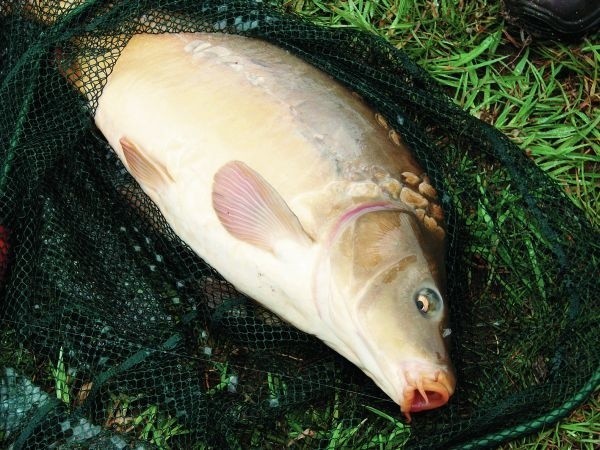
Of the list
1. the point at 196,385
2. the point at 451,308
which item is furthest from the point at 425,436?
the point at 196,385

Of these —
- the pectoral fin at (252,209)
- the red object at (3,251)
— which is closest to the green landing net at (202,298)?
the red object at (3,251)

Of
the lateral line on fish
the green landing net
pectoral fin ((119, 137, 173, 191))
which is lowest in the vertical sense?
the green landing net

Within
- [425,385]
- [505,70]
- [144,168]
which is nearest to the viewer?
[425,385]

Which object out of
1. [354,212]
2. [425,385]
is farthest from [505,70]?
[425,385]

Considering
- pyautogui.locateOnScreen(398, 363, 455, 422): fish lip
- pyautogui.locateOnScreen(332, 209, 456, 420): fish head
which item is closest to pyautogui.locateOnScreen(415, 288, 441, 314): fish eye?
pyautogui.locateOnScreen(332, 209, 456, 420): fish head

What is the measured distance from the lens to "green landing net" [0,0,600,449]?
2.82 metres

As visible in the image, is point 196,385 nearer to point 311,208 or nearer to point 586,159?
point 311,208

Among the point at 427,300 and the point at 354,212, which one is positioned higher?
the point at 354,212

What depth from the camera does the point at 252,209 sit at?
2.54 metres

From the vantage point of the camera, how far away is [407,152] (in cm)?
276

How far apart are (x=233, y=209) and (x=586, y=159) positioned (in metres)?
1.52

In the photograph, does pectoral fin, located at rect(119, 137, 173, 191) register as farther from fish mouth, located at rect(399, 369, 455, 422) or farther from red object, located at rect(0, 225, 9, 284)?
fish mouth, located at rect(399, 369, 455, 422)

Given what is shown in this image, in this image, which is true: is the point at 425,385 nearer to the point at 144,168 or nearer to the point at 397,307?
the point at 397,307

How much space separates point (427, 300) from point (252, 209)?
0.60m
